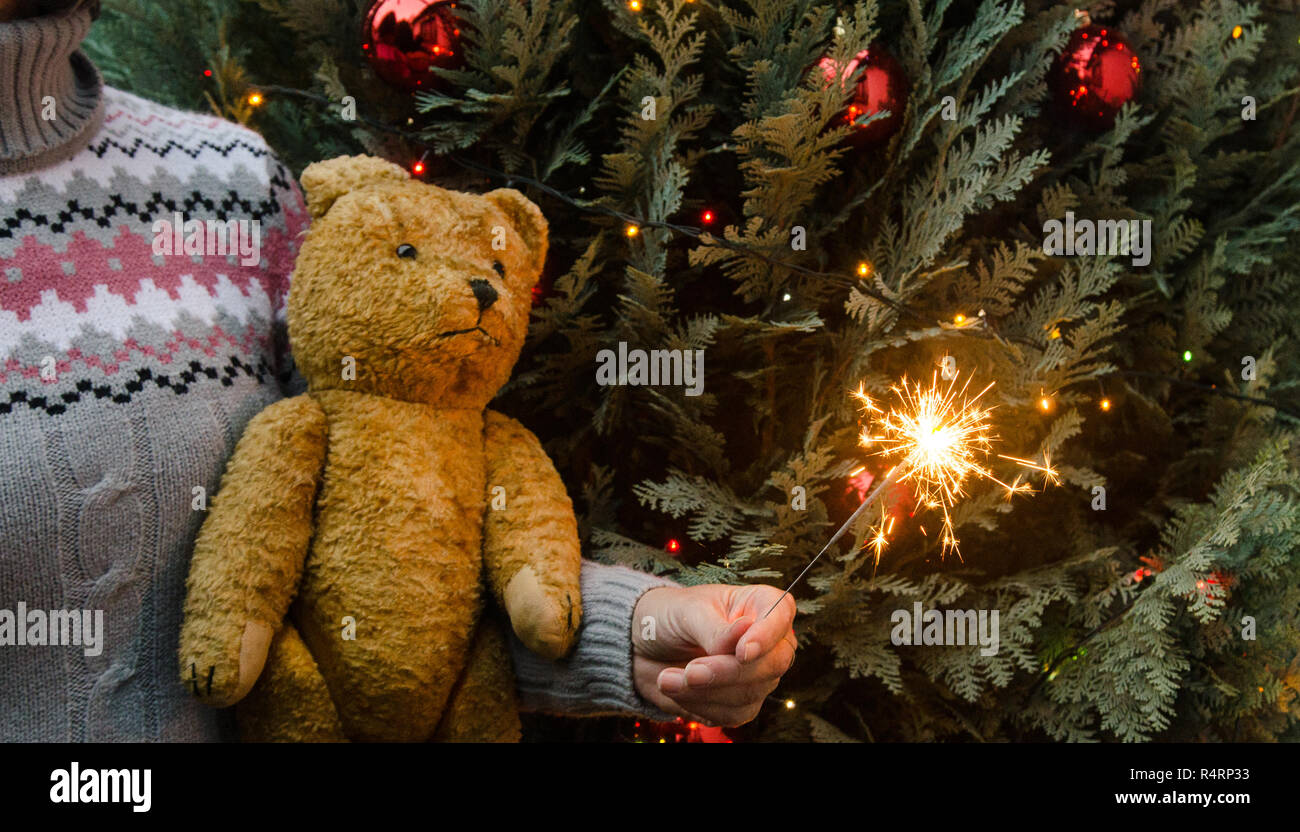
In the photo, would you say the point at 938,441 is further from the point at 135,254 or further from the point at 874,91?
the point at 135,254

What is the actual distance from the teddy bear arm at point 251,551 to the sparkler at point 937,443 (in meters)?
0.54

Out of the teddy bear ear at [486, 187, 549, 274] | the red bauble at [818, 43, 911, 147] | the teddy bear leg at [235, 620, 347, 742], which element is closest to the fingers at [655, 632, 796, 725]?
the teddy bear leg at [235, 620, 347, 742]

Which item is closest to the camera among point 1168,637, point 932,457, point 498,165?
point 932,457

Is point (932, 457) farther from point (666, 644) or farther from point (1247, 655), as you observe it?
point (1247, 655)

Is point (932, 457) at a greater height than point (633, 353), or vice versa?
point (633, 353)

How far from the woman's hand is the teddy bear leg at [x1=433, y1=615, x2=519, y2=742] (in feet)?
0.53

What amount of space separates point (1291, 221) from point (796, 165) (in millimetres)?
758

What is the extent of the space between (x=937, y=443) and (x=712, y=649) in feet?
1.16

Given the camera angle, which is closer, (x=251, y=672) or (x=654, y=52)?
(x=251, y=672)

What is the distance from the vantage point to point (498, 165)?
1233mm

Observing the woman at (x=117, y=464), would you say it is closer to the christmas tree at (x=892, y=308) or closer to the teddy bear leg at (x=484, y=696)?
the teddy bear leg at (x=484, y=696)

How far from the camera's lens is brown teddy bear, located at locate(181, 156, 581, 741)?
92 cm

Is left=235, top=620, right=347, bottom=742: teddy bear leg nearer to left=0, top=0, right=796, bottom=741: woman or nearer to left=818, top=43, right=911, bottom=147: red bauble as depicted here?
left=0, top=0, right=796, bottom=741: woman
